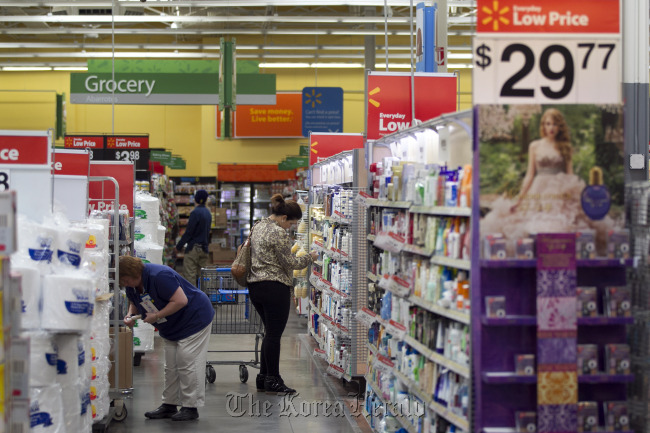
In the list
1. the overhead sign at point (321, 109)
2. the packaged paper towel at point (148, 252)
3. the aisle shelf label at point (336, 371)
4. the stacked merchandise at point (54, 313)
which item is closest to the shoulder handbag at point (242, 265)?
the aisle shelf label at point (336, 371)

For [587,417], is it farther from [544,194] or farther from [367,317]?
[367,317]

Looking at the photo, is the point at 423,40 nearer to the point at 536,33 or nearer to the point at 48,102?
the point at 536,33

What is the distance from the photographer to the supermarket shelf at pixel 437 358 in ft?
14.1

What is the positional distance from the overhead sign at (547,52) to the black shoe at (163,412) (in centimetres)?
427

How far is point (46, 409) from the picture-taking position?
179 inches

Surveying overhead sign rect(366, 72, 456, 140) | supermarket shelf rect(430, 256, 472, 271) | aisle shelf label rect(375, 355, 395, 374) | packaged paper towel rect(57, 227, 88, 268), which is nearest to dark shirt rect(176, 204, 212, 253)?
overhead sign rect(366, 72, 456, 140)

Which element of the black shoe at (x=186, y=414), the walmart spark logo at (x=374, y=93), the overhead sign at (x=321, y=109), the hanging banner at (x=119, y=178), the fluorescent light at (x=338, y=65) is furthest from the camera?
the fluorescent light at (x=338, y=65)

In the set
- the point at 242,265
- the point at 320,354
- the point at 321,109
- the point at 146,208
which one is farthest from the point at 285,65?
the point at 242,265

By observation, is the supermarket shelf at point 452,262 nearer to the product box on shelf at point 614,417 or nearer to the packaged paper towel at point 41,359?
the product box on shelf at point 614,417

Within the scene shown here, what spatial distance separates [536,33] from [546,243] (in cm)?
104

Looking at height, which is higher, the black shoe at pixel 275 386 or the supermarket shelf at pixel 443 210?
the supermarket shelf at pixel 443 210

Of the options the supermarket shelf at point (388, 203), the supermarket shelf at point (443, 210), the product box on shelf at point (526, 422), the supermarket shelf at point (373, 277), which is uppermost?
the supermarket shelf at point (388, 203)

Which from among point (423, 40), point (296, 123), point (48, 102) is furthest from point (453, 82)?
point (48, 102)

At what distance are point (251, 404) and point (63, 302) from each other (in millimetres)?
3603
